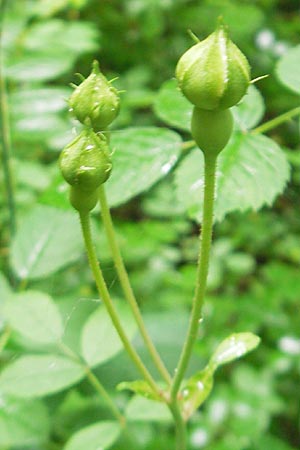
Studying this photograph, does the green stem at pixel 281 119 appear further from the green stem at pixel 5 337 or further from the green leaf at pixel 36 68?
the green leaf at pixel 36 68

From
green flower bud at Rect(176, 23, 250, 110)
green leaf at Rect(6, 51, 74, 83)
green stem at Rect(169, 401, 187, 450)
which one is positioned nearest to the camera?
green flower bud at Rect(176, 23, 250, 110)

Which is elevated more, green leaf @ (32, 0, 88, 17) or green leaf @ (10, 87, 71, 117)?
green leaf @ (32, 0, 88, 17)

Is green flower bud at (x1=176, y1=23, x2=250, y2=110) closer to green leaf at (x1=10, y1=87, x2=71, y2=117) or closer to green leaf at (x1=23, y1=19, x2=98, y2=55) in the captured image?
green leaf at (x1=10, y1=87, x2=71, y2=117)

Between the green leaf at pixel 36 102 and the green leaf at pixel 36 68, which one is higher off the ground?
the green leaf at pixel 36 68

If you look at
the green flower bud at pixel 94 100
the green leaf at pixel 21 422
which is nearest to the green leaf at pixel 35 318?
the green leaf at pixel 21 422

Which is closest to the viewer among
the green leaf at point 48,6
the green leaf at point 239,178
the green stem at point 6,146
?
the green leaf at point 239,178

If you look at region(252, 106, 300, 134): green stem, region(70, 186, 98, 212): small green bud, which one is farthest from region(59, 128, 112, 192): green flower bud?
region(252, 106, 300, 134): green stem

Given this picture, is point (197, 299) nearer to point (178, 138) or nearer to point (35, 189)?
point (178, 138)
